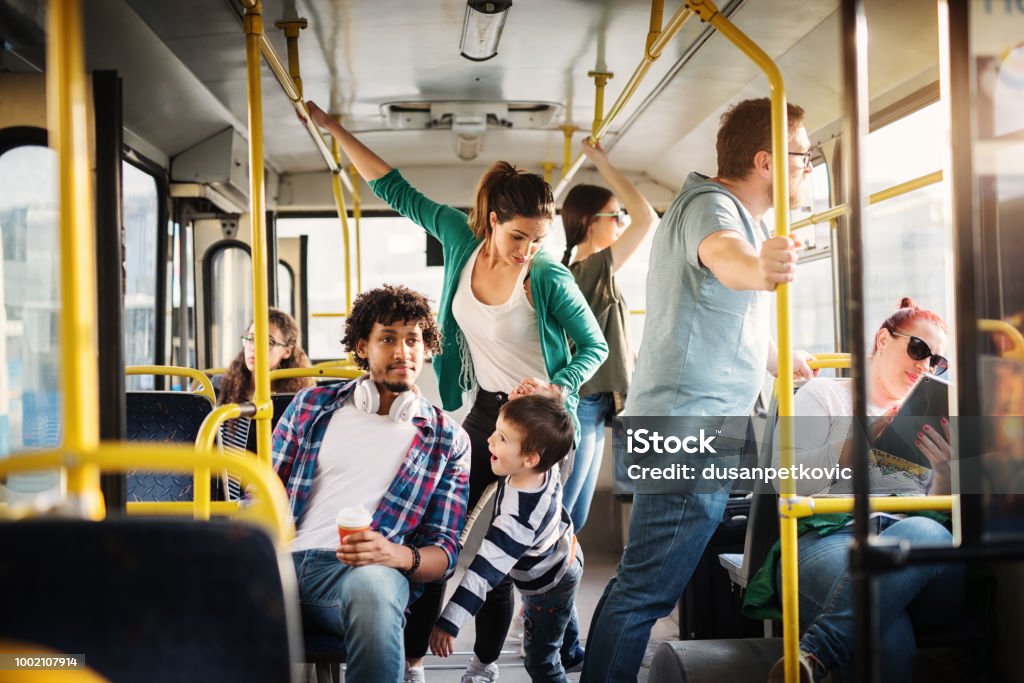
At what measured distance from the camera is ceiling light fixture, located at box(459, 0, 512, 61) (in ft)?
9.86

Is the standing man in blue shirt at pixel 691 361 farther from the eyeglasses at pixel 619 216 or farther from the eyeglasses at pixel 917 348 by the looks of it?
the eyeglasses at pixel 619 216

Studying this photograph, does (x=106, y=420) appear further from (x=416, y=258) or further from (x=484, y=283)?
(x=416, y=258)

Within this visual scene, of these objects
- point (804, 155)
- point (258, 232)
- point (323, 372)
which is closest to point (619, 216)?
point (323, 372)

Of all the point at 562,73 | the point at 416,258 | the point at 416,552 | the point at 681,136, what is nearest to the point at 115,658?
the point at 416,552

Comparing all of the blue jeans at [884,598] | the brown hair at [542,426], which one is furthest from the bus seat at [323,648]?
the blue jeans at [884,598]

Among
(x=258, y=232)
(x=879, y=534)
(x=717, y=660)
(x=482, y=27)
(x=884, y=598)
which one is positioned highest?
(x=482, y=27)

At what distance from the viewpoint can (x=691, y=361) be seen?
221 cm

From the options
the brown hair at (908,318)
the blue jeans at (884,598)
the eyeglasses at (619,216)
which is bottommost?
the blue jeans at (884,598)

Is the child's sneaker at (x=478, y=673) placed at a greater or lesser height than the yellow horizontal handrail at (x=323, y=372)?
lesser

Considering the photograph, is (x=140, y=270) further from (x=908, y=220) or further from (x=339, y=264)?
(x=908, y=220)

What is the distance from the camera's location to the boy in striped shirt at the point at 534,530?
2.47 metres

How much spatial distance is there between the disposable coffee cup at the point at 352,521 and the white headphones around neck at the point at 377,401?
0.39 m

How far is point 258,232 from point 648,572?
1.35 meters

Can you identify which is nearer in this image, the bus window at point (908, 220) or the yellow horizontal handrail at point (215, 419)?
the yellow horizontal handrail at point (215, 419)
